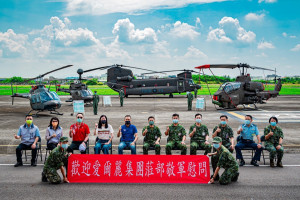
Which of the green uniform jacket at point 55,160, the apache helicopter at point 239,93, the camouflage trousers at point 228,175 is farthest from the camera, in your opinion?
the apache helicopter at point 239,93

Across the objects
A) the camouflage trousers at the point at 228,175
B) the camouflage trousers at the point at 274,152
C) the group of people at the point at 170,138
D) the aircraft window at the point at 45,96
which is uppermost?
the aircraft window at the point at 45,96

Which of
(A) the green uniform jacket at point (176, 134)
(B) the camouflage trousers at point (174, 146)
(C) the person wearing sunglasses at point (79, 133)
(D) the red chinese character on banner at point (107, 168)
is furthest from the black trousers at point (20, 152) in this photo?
(A) the green uniform jacket at point (176, 134)

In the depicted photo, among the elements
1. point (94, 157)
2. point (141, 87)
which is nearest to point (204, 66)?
point (94, 157)

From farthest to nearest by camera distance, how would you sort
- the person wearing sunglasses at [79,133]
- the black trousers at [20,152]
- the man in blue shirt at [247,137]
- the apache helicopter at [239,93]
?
the apache helicopter at [239,93], the person wearing sunglasses at [79,133], the man in blue shirt at [247,137], the black trousers at [20,152]

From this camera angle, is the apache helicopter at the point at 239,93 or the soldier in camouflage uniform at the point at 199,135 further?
the apache helicopter at the point at 239,93

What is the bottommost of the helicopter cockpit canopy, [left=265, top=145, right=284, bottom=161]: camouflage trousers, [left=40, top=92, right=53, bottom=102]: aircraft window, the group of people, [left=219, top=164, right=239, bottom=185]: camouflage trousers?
[left=219, top=164, right=239, bottom=185]: camouflage trousers

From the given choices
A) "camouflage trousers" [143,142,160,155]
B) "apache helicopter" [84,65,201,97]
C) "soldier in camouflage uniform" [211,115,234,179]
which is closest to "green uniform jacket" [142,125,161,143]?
"camouflage trousers" [143,142,160,155]

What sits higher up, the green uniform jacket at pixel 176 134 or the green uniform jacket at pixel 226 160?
the green uniform jacket at pixel 176 134

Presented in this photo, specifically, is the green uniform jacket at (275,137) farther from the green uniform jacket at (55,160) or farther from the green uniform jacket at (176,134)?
the green uniform jacket at (55,160)

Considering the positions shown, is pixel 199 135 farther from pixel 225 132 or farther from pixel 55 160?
pixel 55 160

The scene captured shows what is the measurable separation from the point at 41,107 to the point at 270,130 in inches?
691

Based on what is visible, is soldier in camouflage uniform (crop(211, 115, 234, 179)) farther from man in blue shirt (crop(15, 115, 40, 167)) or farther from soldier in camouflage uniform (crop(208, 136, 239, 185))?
man in blue shirt (crop(15, 115, 40, 167))

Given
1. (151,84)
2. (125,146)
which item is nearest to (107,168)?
(125,146)

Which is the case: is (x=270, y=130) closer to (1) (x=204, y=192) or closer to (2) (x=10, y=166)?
(1) (x=204, y=192)
